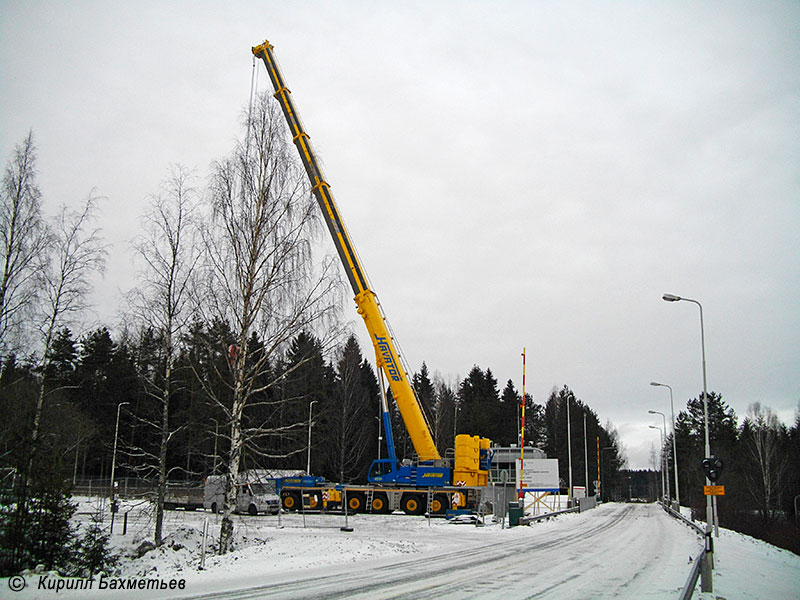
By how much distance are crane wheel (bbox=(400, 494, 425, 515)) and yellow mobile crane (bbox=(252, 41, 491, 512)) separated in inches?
2.8

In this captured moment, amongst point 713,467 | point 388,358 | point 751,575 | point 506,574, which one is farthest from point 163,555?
point 713,467

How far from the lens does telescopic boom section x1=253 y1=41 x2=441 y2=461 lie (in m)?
25.7

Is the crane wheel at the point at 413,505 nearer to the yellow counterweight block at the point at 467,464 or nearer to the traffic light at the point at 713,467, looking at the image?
the yellow counterweight block at the point at 467,464

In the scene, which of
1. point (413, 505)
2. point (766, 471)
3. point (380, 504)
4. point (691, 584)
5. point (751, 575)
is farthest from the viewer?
point (766, 471)

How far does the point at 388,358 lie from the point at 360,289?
352 cm

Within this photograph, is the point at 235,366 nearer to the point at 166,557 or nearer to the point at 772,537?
the point at 166,557

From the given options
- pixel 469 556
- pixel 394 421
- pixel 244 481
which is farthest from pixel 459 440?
pixel 394 421

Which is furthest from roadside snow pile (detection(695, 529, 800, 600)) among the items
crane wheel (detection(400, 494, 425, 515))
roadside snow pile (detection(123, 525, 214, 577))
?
crane wheel (detection(400, 494, 425, 515))

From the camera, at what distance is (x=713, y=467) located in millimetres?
18062

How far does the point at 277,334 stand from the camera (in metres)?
16.7

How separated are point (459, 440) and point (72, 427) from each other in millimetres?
23066

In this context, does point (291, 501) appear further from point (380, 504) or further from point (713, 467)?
point (713, 467)

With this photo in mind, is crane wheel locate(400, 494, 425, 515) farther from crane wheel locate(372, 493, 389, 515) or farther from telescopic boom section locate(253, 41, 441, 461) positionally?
telescopic boom section locate(253, 41, 441, 461)

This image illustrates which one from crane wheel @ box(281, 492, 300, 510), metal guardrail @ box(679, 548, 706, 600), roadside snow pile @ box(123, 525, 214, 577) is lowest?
crane wheel @ box(281, 492, 300, 510)
